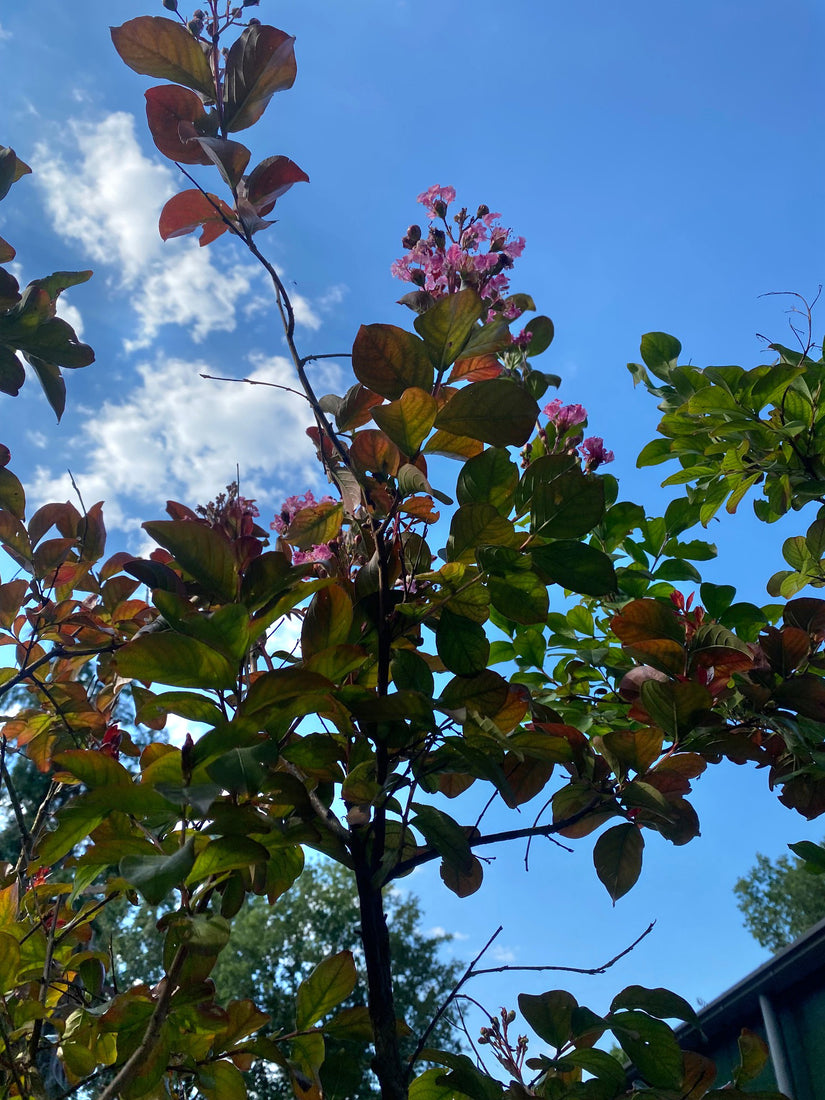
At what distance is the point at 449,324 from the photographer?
797mm

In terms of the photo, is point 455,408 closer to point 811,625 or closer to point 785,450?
point 811,625

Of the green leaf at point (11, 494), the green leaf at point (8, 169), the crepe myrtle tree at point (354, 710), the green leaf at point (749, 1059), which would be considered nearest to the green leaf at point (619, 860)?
the crepe myrtle tree at point (354, 710)

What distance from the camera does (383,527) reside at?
31.7 inches

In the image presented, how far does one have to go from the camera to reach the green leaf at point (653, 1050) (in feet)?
2.71

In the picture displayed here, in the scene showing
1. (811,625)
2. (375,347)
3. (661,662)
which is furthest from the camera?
(811,625)

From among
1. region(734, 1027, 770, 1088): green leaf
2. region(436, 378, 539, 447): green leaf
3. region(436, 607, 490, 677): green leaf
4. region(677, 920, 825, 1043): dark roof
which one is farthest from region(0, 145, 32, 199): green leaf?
region(677, 920, 825, 1043): dark roof

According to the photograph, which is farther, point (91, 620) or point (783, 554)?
point (783, 554)

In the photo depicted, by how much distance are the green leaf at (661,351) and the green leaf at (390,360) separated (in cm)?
128

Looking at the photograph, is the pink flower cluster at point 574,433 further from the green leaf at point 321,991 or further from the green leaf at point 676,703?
the green leaf at point 321,991

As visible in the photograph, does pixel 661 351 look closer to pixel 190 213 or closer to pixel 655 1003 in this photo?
pixel 190 213

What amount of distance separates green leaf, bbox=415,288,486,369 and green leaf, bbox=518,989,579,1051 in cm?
74

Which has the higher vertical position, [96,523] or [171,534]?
[96,523]

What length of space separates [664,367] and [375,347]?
134 cm

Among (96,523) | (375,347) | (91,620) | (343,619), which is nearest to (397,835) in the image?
(343,619)
